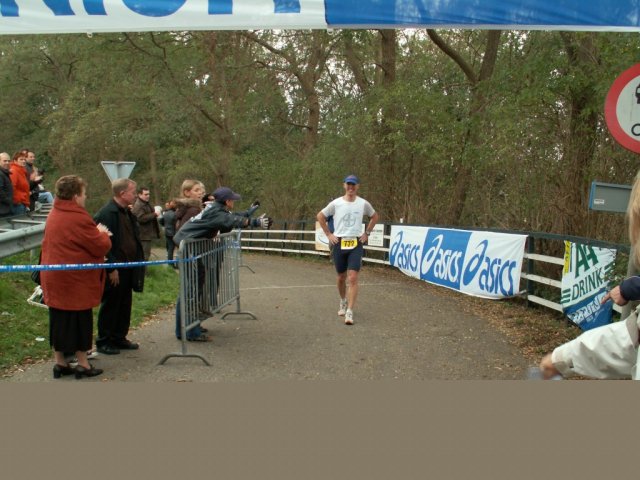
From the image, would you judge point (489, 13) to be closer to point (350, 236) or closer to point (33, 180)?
point (350, 236)

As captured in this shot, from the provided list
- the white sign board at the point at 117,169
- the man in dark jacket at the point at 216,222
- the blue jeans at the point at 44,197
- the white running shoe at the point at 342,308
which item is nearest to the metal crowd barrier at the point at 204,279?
the man in dark jacket at the point at 216,222

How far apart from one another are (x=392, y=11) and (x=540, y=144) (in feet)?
21.4

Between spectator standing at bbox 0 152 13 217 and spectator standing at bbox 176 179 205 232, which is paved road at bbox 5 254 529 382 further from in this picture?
spectator standing at bbox 0 152 13 217

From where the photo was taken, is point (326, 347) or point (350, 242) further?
point (350, 242)

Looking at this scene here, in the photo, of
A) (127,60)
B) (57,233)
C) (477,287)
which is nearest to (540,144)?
(477,287)

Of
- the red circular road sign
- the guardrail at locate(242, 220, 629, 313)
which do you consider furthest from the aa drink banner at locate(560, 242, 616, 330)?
the red circular road sign

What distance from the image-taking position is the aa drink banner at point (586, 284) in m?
6.89

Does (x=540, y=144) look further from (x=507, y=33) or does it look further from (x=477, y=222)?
(x=507, y=33)

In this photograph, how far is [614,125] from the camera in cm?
487

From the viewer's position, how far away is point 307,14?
4656mm

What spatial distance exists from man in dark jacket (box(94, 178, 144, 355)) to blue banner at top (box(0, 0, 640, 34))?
225 cm

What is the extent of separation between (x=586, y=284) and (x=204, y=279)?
4.69 m

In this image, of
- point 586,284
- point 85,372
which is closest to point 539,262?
point 586,284

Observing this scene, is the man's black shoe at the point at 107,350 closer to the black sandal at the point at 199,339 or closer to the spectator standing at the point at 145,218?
the black sandal at the point at 199,339
